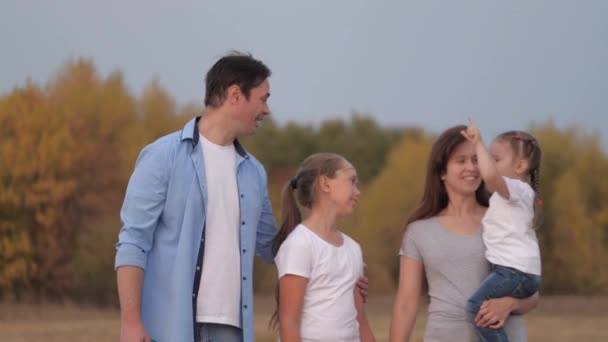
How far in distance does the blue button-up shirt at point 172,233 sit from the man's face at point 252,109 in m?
0.23

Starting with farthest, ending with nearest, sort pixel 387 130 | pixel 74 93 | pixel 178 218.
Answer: pixel 387 130 → pixel 74 93 → pixel 178 218

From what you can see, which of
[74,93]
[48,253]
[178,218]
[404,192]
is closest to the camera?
[178,218]

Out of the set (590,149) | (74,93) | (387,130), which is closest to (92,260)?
(74,93)

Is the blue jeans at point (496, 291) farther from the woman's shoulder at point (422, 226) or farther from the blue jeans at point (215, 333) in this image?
the blue jeans at point (215, 333)

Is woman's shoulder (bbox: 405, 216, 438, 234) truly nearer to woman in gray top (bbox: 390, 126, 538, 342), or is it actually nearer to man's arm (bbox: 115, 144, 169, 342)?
woman in gray top (bbox: 390, 126, 538, 342)

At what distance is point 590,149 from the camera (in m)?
38.0

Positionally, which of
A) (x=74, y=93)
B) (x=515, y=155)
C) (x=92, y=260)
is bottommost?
(x=92, y=260)

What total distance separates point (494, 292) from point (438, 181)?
2.20 feet

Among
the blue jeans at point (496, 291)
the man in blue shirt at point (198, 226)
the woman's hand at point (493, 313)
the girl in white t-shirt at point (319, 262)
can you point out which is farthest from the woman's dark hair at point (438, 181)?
the man in blue shirt at point (198, 226)

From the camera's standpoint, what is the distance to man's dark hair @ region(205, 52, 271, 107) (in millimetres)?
4910

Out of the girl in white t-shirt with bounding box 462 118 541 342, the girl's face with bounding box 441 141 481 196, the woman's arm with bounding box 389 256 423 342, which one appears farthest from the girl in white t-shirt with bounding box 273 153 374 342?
the girl in white t-shirt with bounding box 462 118 541 342

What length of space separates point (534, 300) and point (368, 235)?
33365 mm

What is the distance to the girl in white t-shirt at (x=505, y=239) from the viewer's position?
4953mm

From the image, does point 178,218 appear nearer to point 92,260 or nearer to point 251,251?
point 251,251
